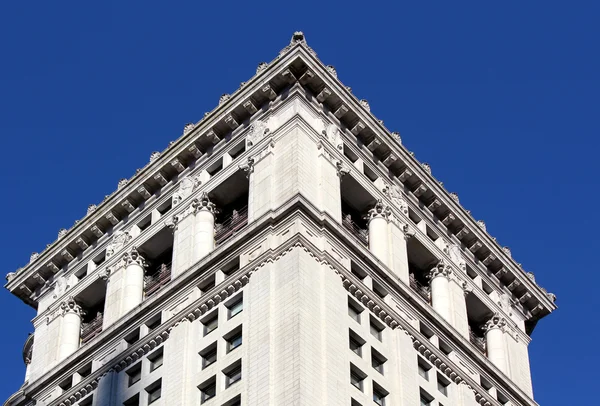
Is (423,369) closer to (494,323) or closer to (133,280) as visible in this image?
(494,323)

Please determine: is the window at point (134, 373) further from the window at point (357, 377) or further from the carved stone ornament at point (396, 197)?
the carved stone ornament at point (396, 197)

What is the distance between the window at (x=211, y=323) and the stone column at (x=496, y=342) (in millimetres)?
20652

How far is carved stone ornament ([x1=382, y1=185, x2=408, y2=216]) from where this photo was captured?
306 ft

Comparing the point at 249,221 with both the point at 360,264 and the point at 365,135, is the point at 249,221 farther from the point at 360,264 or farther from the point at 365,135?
the point at 365,135

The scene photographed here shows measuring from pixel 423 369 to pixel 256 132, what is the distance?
1696cm

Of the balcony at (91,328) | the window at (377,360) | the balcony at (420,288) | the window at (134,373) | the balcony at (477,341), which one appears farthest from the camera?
the balcony at (477,341)

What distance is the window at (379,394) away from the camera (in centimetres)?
7906

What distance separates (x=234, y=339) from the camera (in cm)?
7975

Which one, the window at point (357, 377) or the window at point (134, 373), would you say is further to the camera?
the window at point (134, 373)

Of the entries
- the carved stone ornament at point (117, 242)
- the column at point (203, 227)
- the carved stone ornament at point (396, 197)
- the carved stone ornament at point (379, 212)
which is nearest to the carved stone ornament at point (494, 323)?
the carved stone ornament at point (396, 197)

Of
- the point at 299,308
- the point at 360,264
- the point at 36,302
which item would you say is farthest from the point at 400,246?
the point at 36,302

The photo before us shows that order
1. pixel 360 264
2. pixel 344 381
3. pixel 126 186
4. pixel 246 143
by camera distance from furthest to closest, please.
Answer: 1. pixel 126 186
2. pixel 246 143
3. pixel 360 264
4. pixel 344 381

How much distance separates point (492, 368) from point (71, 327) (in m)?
26.0

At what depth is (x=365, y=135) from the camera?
9375cm
